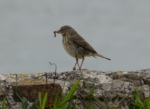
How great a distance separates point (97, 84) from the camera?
13.3ft

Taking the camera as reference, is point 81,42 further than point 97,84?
Yes

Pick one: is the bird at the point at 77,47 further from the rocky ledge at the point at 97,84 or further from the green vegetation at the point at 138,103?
the green vegetation at the point at 138,103

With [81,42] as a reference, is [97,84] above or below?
below

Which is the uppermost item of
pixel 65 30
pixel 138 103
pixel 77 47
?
pixel 65 30

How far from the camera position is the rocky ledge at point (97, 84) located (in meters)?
3.83

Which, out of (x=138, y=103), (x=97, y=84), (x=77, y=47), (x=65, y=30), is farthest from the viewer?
(x=65, y=30)

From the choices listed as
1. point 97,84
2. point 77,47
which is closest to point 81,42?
point 77,47

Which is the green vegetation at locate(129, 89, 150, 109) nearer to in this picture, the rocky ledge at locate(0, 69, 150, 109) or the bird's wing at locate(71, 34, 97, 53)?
the rocky ledge at locate(0, 69, 150, 109)

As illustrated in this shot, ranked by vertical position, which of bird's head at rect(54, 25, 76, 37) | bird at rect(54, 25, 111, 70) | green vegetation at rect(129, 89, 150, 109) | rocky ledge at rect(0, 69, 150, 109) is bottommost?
green vegetation at rect(129, 89, 150, 109)

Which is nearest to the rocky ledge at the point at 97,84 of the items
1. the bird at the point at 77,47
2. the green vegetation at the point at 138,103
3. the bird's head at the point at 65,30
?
the green vegetation at the point at 138,103

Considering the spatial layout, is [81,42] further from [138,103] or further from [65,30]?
[138,103]

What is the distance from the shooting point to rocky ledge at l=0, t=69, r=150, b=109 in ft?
12.6

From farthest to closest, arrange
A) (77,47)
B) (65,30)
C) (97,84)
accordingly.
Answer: (65,30) < (77,47) < (97,84)

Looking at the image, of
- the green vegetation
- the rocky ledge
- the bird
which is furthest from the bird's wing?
the green vegetation
